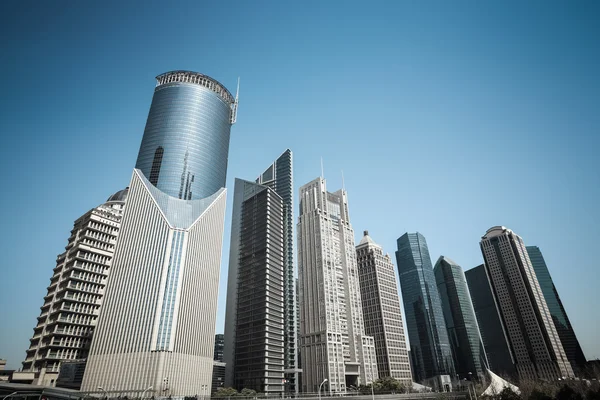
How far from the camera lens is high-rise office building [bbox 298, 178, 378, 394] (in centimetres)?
14825

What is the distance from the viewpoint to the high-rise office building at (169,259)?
107438mm

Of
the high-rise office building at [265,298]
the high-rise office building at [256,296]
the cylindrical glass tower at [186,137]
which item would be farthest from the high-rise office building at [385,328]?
the cylindrical glass tower at [186,137]

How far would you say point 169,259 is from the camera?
121750 mm

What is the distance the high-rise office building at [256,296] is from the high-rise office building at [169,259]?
30.1m

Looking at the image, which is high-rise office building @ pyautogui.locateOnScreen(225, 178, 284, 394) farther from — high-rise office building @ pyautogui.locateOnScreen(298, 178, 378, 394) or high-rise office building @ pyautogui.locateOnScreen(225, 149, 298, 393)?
high-rise office building @ pyautogui.locateOnScreen(298, 178, 378, 394)

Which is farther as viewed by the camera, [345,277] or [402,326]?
[402,326]

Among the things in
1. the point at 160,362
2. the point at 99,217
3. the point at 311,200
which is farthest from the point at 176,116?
the point at 160,362

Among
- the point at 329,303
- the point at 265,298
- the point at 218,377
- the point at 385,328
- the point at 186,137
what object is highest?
the point at 186,137

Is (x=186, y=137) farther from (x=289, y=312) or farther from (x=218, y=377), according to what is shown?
(x=218, y=377)

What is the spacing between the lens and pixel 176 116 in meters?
161

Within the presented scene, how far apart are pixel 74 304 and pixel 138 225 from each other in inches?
1245

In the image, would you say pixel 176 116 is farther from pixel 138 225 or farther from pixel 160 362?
pixel 160 362

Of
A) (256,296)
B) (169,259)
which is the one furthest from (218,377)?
(169,259)

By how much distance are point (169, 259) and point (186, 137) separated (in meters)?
59.7
